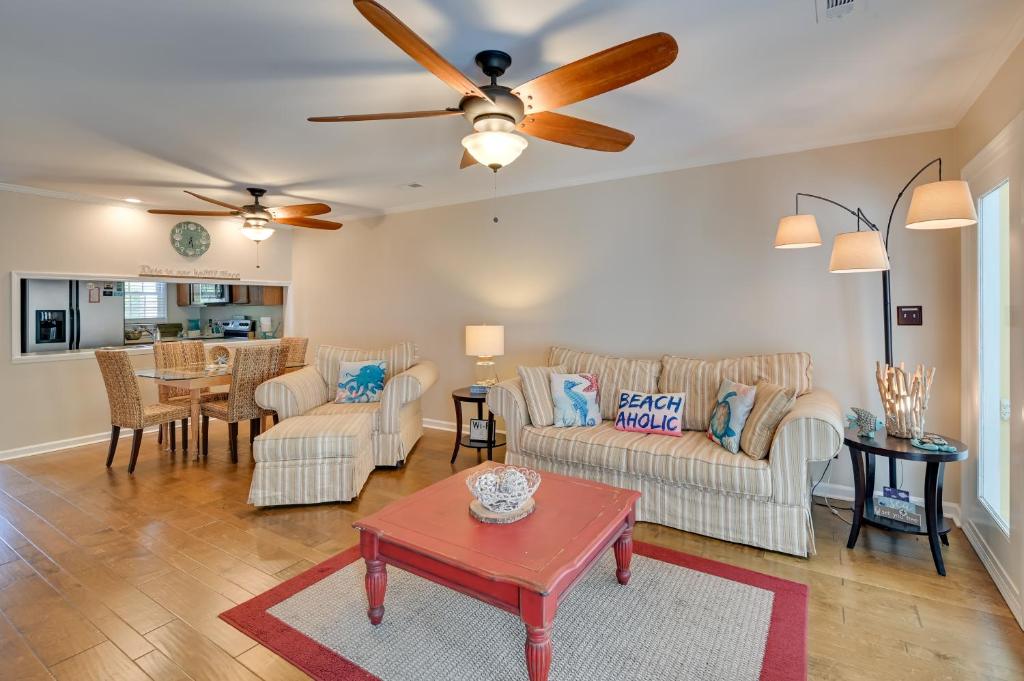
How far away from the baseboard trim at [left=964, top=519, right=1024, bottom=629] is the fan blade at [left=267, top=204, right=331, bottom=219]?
4633mm

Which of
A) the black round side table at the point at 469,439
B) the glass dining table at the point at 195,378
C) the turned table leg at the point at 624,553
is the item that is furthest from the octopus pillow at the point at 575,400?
the glass dining table at the point at 195,378

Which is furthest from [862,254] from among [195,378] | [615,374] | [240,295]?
[240,295]

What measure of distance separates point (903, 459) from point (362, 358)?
4086 millimetres

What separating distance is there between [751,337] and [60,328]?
20.8 ft

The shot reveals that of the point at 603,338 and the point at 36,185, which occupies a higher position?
the point at 36,185

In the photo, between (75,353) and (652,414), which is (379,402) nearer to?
(652,414)

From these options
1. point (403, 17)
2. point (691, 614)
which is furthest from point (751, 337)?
point (403, 17)

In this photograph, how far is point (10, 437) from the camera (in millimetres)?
4414

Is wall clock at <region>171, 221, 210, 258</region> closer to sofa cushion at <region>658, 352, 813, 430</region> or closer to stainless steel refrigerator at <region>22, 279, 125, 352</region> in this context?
stainless steel refrigerator at <region>22, 279, 125, 352</region>

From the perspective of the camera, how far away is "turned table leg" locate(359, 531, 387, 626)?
2.00 m

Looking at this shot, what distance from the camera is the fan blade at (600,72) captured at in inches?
61.0

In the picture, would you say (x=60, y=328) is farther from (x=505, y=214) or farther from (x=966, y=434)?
(x=966, y=434)

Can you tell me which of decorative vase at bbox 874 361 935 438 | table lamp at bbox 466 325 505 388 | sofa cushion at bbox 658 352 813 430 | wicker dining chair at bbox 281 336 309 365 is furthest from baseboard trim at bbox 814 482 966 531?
wicker dining chair at bbox 281 336 309 365

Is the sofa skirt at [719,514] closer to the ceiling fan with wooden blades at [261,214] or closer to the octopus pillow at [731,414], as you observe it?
the octopus pillow at [731,414]
